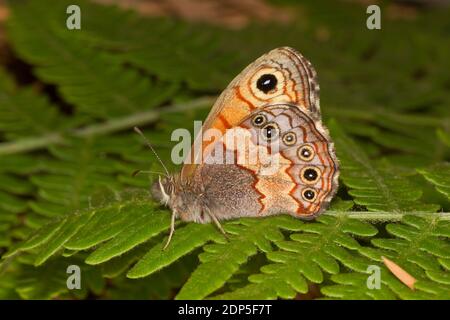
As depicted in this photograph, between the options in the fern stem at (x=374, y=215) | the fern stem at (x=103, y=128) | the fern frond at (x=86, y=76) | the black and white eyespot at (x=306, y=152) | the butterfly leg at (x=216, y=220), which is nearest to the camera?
the butterfly leg at (x=216, y=220)

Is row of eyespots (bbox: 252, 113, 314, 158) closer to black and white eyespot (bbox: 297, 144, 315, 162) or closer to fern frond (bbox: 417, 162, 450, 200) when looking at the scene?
black and white eyespot (bbox: 297, 144, 315, 162)

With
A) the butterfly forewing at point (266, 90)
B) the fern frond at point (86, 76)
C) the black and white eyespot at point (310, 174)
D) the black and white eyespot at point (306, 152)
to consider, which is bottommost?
the black and white eyespot at point (310, 174)

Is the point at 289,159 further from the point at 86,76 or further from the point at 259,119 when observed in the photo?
the point at 86,76

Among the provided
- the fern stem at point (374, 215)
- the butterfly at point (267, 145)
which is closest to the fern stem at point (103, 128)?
the butterfly at point (267, 145)

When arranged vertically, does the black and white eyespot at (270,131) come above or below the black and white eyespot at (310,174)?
above

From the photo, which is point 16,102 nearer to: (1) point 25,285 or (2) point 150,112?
(2) point 150,112

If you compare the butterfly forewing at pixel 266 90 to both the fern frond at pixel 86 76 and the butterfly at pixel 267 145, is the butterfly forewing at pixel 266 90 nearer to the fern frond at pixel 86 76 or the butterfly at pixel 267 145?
the butterfly at pixel 267 145
